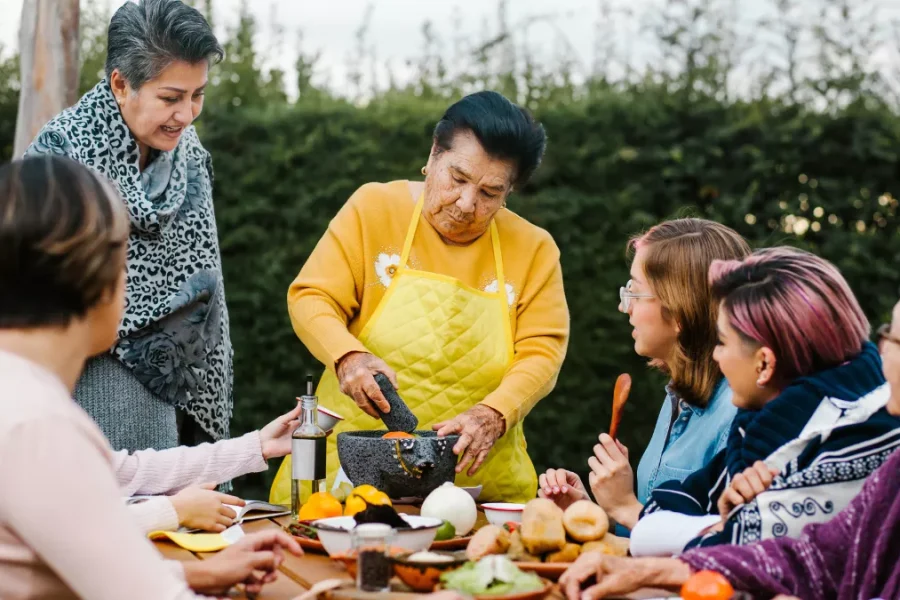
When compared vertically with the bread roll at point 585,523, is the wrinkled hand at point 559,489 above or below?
below

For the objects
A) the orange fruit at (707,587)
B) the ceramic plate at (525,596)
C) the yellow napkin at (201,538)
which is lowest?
the yellow napkin at (201,538)

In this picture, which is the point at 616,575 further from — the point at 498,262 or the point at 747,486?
the point at 498,262

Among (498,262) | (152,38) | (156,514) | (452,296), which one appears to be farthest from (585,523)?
(152,38)

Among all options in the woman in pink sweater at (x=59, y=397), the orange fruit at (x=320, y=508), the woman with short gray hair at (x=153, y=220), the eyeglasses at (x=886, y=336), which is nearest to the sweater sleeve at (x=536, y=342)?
the orange fruit at (x=320, y=508)

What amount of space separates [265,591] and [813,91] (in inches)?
189

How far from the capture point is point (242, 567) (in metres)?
2.03

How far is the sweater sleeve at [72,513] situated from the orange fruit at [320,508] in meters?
1.06

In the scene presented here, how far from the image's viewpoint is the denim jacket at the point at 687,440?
9.39 ft

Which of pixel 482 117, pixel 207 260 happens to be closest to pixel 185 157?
pixel 207 260

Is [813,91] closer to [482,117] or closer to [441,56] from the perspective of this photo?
[441,56]

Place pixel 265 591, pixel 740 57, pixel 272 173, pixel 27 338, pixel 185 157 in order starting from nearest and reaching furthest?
pixel 27 338, pixel 265 591, pixel 185 157, pixel 272 173, pixel 740 57

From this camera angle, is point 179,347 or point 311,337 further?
point 179,347

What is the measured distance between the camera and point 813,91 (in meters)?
6.01

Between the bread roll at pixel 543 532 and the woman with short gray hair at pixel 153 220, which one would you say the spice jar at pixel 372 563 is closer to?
the bread roll at pixel 543 532
